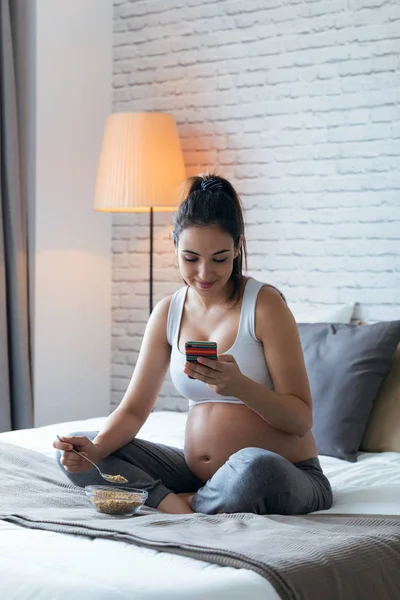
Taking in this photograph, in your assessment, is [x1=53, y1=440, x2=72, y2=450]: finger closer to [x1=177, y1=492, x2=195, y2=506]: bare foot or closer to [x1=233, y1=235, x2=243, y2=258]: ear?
[x1=177, y1=492, x2=195, y2=506]: bare foot

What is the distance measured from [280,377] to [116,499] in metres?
0.50

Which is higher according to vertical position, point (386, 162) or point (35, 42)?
point (35, 42)

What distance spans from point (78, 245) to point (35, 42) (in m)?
0.92

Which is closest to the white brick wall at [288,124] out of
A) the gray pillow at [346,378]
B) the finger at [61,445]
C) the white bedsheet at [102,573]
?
the gray pillow at [346,378]

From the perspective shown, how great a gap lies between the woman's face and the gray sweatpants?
45 cm


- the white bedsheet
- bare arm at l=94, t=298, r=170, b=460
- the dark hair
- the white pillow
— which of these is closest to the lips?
the dark hair

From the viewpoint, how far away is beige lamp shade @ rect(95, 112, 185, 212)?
404cm

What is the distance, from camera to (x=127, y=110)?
179 inches

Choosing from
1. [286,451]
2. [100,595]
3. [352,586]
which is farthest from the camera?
[286,451]

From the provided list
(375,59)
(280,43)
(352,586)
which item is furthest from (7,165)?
(352,586)

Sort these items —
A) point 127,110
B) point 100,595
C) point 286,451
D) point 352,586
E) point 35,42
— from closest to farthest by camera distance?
point 100,595 < point 352,586 < point 286,451 < point 35,42 < point 127,110

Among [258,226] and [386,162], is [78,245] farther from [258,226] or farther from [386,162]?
[386,162]

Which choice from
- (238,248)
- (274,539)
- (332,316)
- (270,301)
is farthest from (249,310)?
(332,316)

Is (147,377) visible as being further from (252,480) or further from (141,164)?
(141,164)
